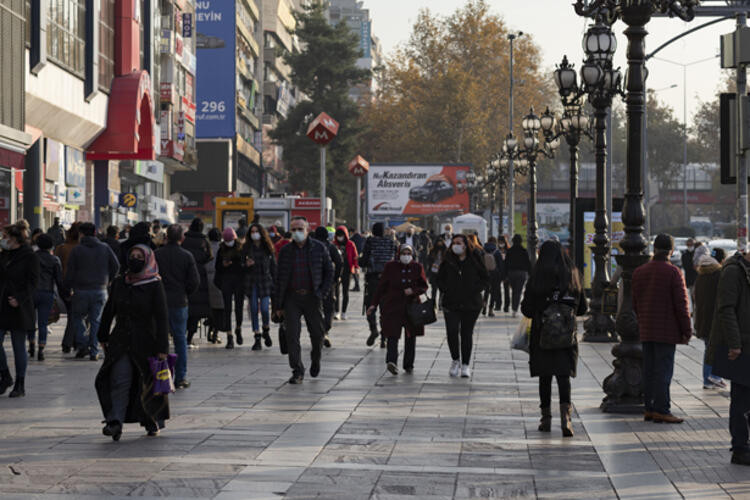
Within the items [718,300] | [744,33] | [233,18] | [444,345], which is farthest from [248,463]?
[233,18]

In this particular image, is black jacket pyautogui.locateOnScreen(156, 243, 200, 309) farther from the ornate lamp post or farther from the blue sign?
the blue sign

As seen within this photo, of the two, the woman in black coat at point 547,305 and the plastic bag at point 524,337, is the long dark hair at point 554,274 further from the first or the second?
the plastic bag at point 524,337

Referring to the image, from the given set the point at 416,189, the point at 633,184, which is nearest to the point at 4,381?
the point at 633,184

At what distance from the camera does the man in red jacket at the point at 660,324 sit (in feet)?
37.8

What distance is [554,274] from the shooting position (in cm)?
1083

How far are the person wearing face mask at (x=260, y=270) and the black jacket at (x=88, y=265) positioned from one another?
303 centimetres

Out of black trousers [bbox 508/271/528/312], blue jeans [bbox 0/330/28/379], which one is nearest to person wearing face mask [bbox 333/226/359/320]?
black trousers [bbox 508/271/528/312]

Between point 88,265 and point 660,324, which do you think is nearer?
point 660,324

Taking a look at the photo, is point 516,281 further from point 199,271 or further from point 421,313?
point 421,313

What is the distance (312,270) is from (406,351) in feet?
6.38

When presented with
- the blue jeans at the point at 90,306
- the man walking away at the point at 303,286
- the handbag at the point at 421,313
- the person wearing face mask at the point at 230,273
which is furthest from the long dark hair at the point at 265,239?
the man walking away at the point at 303,286

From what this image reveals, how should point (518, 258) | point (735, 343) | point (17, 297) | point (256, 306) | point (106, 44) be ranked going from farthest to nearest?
1. point (106, 44)
2. point (518, 258)
3. point (256, 306)
4. point (17, 297)
5. point (735, 343)

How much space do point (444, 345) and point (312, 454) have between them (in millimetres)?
10692

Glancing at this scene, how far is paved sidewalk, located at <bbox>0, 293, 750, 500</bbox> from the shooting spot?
8164 mm
